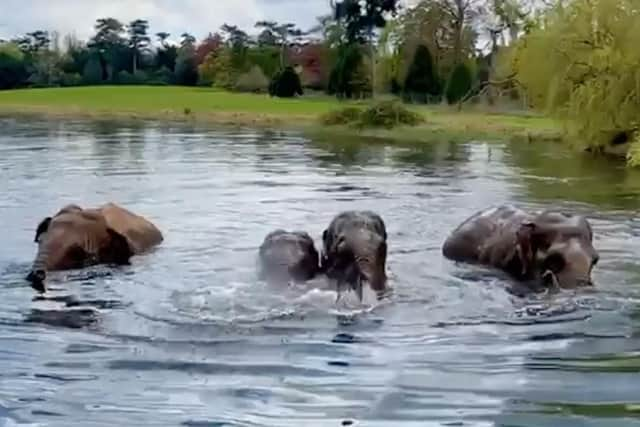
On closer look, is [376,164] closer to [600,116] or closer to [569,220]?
[600,116]

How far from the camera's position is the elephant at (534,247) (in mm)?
12195

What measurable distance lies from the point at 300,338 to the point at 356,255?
1.98 m

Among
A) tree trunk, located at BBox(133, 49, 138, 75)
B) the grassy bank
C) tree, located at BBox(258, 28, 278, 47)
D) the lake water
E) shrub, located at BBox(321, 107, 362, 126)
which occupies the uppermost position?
tree, located at BBox(258, 28, 278, 47)

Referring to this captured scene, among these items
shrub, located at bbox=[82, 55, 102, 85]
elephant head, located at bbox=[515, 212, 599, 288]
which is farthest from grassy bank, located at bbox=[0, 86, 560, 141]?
elephant head, located at bbox=[515, 212, 599, 288]

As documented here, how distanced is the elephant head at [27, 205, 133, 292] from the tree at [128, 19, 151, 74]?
10875 cm

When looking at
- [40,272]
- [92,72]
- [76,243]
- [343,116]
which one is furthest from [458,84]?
[40,272]

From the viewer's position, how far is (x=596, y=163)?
33.2 m

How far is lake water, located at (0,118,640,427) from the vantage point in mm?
7984

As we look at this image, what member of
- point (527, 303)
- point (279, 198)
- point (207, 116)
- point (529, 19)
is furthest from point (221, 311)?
point (207, 116)

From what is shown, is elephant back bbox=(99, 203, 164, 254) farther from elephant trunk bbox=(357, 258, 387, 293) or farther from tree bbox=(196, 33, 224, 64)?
tree bbox=(196, 33, 224, 64)

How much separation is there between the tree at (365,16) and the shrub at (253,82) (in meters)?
8.92

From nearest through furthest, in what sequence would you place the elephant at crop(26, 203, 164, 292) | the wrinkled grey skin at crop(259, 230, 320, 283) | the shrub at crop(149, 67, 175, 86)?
the wrinkled grey skin at crop(259, 230, 320, 283), the elephant at crop(26, 203, 164, 292), the shrub at crop(149, 67, 175, 86)

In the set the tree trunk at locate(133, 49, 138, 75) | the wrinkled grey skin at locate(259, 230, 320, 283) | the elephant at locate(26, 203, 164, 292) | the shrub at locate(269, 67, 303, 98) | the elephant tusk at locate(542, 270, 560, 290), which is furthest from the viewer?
the tree trunk at locate(133, 49, 138, 75)

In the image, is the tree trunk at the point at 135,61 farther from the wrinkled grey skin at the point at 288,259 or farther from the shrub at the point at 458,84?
the wrinkled grey skin at the point at 288,259
